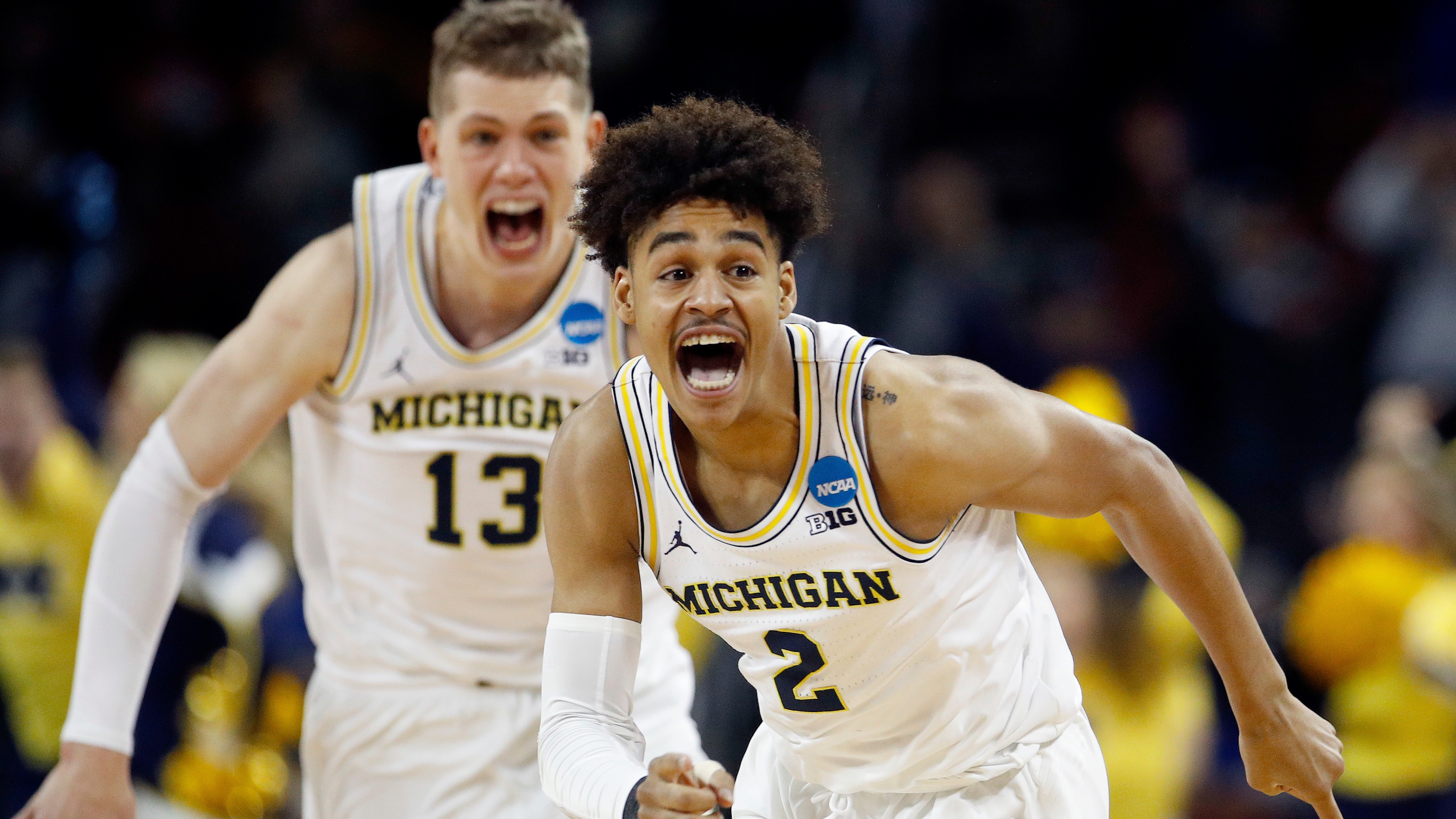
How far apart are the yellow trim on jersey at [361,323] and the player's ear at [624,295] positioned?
0.93 metres

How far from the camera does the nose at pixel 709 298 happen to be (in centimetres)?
273

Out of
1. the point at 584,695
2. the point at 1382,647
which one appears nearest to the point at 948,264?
the point at 1382,647

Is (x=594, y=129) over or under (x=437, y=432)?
over

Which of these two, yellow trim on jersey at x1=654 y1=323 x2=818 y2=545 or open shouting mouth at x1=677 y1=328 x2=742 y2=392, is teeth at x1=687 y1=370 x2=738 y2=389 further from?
yellow trim on jersey at x1=654 y1=323 x2=818 y2=545

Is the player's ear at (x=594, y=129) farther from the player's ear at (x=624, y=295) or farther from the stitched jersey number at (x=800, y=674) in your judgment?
the stitched jersey number at (x=800, y=674)

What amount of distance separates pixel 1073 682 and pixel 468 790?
1.44 meters

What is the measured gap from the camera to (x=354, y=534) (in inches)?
149

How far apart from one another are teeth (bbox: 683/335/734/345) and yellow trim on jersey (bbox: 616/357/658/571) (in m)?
0.25

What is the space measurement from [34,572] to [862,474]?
522 centimetres

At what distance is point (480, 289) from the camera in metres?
3.76

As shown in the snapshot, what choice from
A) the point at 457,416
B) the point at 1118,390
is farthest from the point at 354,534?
the point at 1118,390

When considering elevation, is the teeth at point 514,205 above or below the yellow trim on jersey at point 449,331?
above

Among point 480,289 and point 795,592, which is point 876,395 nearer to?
point 795,592

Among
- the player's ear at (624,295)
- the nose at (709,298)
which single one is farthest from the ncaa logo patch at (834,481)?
the player's ear at (624,295)
